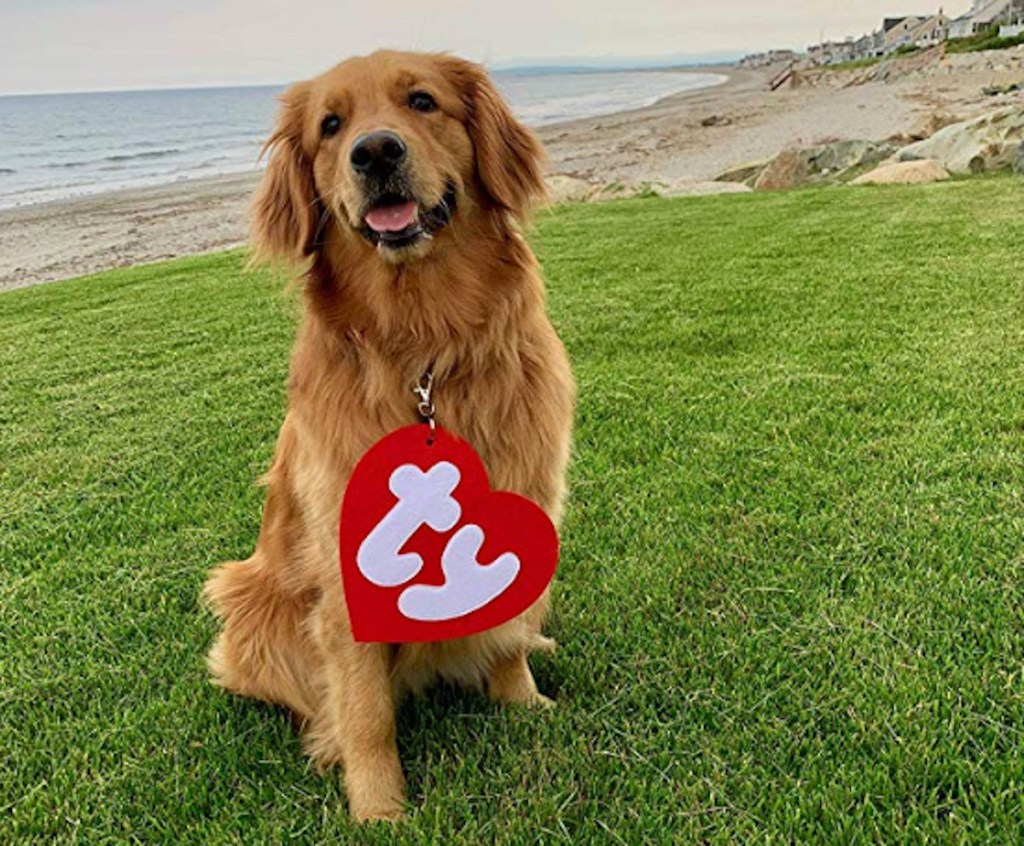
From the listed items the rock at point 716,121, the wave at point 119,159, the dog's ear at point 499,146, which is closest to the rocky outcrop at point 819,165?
the dog's ear at point 499,146

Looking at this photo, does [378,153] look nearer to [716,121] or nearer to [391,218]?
[391,218]

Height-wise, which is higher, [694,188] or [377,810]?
[694,188]

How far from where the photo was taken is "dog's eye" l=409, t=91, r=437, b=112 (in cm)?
222

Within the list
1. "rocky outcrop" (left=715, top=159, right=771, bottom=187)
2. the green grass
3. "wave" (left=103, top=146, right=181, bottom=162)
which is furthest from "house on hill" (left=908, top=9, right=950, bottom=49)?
the green grass

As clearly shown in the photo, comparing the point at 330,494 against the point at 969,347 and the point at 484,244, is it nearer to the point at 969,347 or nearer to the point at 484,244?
the point at 484,244

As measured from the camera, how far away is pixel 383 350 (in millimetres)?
2102

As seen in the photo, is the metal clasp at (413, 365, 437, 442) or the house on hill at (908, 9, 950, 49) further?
the house on hill at (908, 9, 950, 49)

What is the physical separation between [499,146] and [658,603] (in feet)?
4.98

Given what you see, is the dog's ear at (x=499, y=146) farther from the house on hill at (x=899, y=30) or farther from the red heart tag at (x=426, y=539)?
the house on hill at (x=899, y=30)

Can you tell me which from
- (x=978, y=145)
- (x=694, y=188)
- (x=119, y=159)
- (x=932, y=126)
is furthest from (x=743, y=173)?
(x=119, y=159)

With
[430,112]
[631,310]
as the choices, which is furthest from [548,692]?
[631,310]

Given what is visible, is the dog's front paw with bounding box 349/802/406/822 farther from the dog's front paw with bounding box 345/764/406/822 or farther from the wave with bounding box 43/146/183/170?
the wave with bounding box 43/146/183/170

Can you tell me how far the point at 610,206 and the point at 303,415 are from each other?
1068 centimetres

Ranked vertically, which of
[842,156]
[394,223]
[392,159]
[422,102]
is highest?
[422,102]
